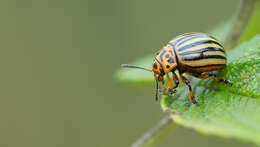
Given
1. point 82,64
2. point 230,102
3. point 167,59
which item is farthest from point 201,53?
point 82,64

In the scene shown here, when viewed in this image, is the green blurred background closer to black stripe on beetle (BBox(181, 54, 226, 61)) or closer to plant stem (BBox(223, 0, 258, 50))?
plant stem (BBox(223, 0, 258, 50))

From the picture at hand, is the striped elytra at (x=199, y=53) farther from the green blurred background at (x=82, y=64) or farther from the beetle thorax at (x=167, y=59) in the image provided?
the green blurred background at (x=82, y=64)

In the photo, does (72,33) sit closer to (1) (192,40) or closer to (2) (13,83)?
(2) (13,83)

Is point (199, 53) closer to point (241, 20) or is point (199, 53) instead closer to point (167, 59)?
point (167, 59)

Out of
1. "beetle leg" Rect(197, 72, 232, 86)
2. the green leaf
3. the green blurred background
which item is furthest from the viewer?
the green blurred background

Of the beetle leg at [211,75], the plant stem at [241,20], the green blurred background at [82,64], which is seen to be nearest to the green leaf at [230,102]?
the beetle leg at [211,75]

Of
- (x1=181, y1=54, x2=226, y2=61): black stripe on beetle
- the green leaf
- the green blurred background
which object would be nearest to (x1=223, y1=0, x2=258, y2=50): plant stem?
the green leaf
